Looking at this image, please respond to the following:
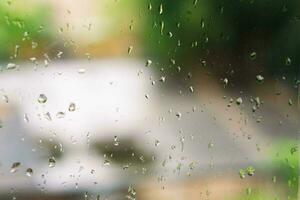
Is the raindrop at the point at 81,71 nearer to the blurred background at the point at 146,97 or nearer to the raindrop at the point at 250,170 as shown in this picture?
the blurred background at the point at 146,97

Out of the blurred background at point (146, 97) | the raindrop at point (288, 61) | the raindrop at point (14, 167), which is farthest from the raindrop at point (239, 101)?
the raindrop at point (14, 167)

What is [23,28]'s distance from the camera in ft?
2.35

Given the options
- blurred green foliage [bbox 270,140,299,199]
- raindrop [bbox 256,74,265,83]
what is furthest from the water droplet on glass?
blurred green foliage [bbox 270,140,299,199]

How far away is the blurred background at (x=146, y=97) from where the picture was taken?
0.74 metres

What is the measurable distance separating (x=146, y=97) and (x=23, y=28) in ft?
0.71

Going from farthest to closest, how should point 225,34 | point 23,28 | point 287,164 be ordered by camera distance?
point 287,164
point 225,34
point 23,28

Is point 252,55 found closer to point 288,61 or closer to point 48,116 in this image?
point 288,61

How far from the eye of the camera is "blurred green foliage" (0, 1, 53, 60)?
27.7 inches

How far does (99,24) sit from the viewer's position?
753mm

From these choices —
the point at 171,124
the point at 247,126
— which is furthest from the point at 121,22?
the point at 247,126

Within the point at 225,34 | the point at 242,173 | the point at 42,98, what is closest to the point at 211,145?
the point at 242,173

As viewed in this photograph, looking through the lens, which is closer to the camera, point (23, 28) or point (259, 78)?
point (23, 28)

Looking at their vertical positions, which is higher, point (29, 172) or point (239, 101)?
point (239, 101)

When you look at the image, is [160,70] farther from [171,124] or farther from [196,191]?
[196,191]
